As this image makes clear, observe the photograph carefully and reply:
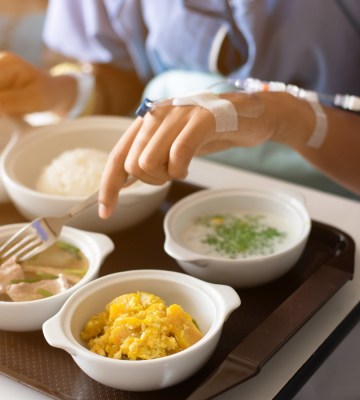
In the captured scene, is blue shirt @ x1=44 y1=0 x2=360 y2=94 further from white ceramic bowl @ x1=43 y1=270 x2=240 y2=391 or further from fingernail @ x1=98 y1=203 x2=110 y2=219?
white ceramic bowl @ x1=43 y1=270 x2=240 y2=391

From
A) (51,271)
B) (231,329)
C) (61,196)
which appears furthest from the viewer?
(61,196)

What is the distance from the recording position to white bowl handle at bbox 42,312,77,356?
86 cm

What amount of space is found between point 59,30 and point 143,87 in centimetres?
30

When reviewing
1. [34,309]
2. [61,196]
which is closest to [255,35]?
[61,196]

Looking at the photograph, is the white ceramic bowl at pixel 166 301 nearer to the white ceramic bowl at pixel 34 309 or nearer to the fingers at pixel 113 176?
the white ceramic bowl at pixel 34 309

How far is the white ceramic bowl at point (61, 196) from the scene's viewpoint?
1.20 meters

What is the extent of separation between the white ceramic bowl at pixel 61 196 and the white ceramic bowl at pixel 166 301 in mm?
221

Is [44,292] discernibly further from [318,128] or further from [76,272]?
[318,128]

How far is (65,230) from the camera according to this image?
1.14 m

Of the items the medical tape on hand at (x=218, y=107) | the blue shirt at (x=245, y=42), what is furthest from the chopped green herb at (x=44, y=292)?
the blue shirt at (x=245, y=42)

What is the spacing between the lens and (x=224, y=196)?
4.16ft

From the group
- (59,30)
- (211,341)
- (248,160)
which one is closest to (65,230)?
(211,341)

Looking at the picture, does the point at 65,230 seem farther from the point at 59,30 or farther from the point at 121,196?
the point at 59,30

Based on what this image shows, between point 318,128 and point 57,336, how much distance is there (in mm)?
674
